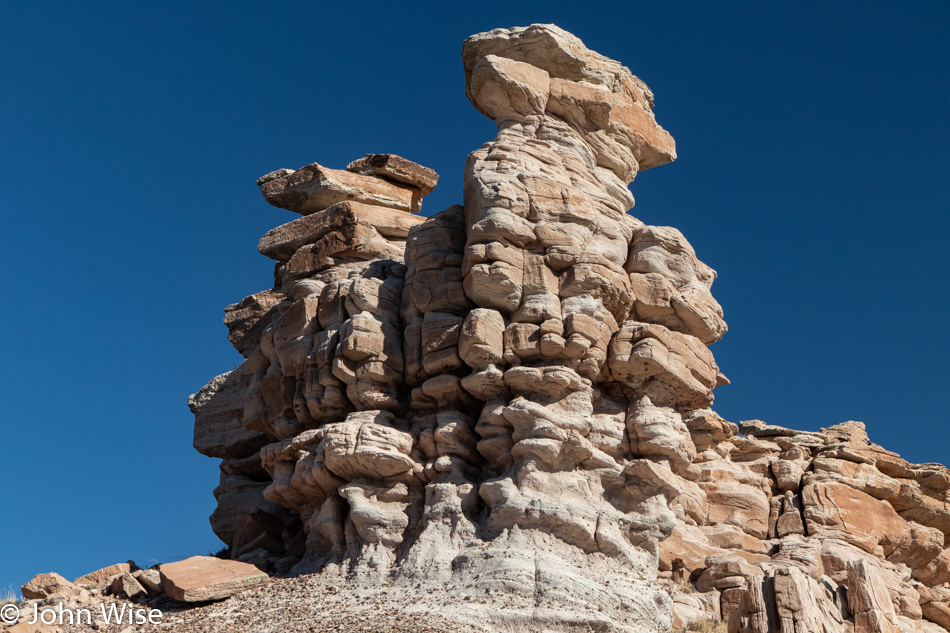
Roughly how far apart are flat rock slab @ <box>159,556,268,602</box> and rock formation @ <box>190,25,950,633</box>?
1275 mm

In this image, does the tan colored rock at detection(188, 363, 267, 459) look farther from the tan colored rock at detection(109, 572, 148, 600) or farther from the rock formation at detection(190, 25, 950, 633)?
the tan colored rock at detection(109, 572, 148, 600)

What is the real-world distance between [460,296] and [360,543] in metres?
6.01

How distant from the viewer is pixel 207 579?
2362 centimetres

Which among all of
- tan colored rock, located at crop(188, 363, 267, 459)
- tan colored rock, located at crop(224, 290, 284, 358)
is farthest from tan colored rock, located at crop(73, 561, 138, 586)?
tan colored rock, located at crop(224, 290, 284, 358)

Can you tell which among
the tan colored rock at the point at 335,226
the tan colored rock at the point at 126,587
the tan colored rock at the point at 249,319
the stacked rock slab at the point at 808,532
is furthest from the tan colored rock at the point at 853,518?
the tan colored rock at the point at 126,587

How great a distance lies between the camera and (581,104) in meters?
29.7

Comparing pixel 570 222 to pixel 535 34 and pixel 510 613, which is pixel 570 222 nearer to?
pixel 535 34

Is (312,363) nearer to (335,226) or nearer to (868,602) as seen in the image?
(335,226)

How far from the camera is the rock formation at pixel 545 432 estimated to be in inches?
894

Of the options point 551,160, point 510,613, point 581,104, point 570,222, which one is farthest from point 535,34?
point 510,613

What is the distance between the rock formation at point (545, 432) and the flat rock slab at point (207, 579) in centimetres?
128

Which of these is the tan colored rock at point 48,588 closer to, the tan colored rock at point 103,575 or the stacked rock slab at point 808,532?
the tan colored rock at point 103,575

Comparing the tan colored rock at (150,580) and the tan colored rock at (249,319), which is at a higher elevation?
the tan colored rock at (249,319)

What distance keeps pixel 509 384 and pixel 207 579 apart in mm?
7440
